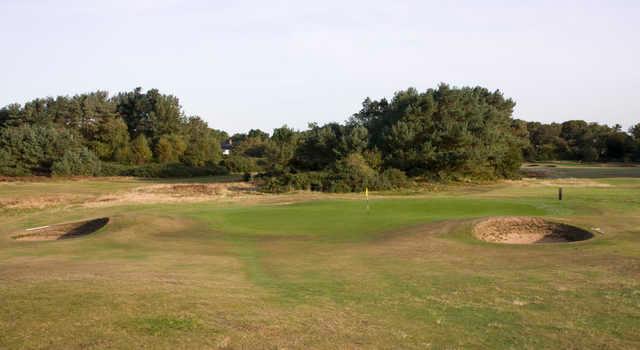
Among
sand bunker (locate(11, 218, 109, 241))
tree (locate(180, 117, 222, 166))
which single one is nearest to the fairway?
sand bunker (locate(11, 218, 109, 241))

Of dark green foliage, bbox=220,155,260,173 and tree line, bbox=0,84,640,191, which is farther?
dark green foliage, bbox=220,155,260,173

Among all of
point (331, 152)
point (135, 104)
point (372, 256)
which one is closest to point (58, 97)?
point (135, 104)

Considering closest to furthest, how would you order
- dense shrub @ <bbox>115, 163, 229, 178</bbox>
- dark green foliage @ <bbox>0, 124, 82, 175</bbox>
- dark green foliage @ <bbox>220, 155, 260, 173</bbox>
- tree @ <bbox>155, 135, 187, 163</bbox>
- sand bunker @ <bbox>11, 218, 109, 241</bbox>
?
sand bunker @ <bbox>11, 218, 109, 241</bbox> < dark green foliage @ <bbox>0, 124, 82, 175</bbox> < dense shrub @ <bbox>115, 163, 229, 178</bbox> < tree @ <bbox>155, 135, 187, 163</bbox> < dark green foliage @ <bbox>220, 155, 260, 173</bbox>

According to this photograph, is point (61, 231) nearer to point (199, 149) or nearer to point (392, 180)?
point (392, 180)

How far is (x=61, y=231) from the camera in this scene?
2559 centimetres

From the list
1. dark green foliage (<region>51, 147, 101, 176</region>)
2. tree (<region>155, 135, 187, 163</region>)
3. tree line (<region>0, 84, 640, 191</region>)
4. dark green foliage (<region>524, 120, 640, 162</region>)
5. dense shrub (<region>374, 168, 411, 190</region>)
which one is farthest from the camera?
dark green foliage (<region>524, 120, 640, 162</region>)

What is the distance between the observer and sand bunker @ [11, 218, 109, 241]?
24.3 m

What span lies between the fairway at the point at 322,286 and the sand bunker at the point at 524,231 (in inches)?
24.5

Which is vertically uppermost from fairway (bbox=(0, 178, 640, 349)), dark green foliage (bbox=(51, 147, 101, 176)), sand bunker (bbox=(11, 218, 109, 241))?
dark green foliage (bbox=(51, 147, 101, 176))

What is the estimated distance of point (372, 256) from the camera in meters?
16.7

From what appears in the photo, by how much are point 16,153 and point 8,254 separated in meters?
57.1

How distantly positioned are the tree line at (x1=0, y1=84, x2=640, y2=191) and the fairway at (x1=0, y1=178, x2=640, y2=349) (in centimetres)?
2650

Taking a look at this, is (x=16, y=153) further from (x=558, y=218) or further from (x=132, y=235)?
(x=558, y=218)

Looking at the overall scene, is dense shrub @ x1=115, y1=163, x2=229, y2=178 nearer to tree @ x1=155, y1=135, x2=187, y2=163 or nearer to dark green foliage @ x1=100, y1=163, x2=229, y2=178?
dark green foliage @ x1=100, y1=163, x2=229, y2=178
